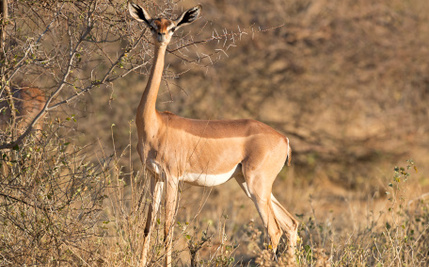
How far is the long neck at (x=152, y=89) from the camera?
471 centimetres

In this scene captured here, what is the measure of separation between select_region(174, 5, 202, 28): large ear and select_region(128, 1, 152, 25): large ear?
0.79 feet

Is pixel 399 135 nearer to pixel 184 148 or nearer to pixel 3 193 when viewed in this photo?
pixel 184 148

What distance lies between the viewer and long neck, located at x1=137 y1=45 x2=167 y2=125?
15.5ft

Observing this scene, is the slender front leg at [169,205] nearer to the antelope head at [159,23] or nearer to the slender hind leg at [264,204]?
the slender hind leg at [264,204]

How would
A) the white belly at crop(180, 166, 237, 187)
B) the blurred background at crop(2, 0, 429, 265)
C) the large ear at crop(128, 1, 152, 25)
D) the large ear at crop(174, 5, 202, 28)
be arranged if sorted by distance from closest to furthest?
the large ear at crop(128, 1, 152, 25) < the large ear at crop(174, 5, 202, 28) < the white belly at crop(180, 166, 237, 187) < the blurred background at crop(2, 0, 429, 265)

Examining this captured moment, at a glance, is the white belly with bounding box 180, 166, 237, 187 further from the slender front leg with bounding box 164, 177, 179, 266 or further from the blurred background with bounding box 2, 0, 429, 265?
the blurred background with bounding box 2, 0, 429, 265

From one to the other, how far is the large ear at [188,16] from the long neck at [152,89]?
8.7 inches

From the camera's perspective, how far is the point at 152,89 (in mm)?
4805

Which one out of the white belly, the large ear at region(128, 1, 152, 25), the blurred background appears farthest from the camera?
the blurred background

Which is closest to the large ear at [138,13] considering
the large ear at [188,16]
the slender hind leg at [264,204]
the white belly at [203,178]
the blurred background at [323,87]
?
the large ear at [188,16]

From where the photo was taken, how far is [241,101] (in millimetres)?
11406

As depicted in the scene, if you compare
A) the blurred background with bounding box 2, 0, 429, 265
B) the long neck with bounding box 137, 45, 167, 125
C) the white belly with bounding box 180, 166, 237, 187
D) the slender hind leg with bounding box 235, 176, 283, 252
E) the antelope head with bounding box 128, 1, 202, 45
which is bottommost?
the blurred background with bounding box 2, 0, 429, 265

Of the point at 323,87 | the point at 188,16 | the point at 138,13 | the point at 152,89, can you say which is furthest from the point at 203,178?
the point at 323,87

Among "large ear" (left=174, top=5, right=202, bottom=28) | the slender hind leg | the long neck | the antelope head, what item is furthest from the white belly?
"large ear" (left=174, top=5, right=202, bottom=28)
